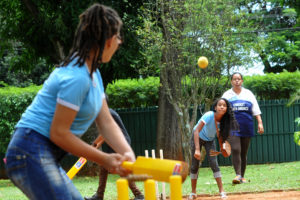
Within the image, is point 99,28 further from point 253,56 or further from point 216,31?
point 253,56

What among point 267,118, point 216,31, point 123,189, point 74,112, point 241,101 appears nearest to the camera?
point 123,189

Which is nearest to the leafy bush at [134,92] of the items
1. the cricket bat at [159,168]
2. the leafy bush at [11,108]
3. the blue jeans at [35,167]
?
the leafy bush at [11,108]

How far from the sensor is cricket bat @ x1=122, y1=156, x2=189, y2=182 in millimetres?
2463

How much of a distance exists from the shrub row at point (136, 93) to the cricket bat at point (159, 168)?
1214 centimetres

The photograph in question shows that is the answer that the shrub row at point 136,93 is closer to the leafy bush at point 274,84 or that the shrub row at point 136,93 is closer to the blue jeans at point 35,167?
the leafy bush at point 274,84

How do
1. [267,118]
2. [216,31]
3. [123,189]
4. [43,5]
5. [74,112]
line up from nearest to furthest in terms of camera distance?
[123,189] → [74,112] → [216,31] → [43,5] → [267,118]

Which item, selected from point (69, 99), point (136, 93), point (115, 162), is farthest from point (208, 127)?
point (136, 93)

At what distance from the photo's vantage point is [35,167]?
2.65 m

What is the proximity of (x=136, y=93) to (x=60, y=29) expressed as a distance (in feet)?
12.6

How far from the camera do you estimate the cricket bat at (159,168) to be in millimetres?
2463

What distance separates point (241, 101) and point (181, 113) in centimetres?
281

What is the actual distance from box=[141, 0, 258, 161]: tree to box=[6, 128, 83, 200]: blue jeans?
915cm

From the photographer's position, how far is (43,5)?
13.0m

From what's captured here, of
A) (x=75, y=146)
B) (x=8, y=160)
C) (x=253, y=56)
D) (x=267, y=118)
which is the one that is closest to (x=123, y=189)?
(x=75, y=146)
